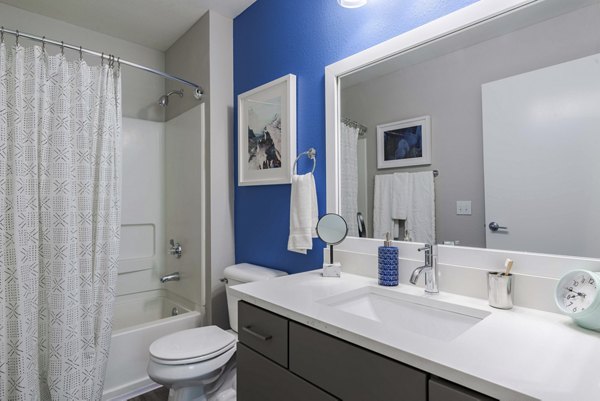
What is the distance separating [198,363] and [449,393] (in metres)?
1.22

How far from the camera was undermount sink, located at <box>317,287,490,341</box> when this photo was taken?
924 mm

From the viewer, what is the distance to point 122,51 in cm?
258

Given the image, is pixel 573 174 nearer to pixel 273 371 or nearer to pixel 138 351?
pixel 273 371

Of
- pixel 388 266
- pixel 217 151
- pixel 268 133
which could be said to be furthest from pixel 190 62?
pixel 388 266

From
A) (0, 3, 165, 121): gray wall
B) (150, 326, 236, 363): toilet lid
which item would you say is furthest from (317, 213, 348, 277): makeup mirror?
(0, 3, 165, 121): gray wall

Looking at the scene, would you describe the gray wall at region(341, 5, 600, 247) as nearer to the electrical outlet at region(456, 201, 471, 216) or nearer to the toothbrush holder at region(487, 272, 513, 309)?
the electrical outlet at region(456, 201, 471, 216)

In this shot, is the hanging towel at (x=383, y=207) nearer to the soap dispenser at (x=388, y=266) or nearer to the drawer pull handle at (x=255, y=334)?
the soap dispenser at (x=388, y=266)

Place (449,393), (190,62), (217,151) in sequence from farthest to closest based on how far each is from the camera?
(190,62), (217,151), (449,393)

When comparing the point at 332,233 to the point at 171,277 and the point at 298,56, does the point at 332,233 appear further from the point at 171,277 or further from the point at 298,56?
the point at 171,277

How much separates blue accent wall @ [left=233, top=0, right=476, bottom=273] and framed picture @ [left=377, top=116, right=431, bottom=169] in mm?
331

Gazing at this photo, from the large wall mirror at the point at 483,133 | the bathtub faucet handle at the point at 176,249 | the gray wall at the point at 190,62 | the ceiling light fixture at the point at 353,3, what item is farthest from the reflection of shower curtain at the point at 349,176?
the bathtub faucet handle at the point at 176,249

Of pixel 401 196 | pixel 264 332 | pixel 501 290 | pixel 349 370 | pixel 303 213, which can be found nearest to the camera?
pixel 349 370

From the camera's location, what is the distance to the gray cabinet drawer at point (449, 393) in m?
0.56

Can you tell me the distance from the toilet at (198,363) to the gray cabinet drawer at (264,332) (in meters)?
0.48
